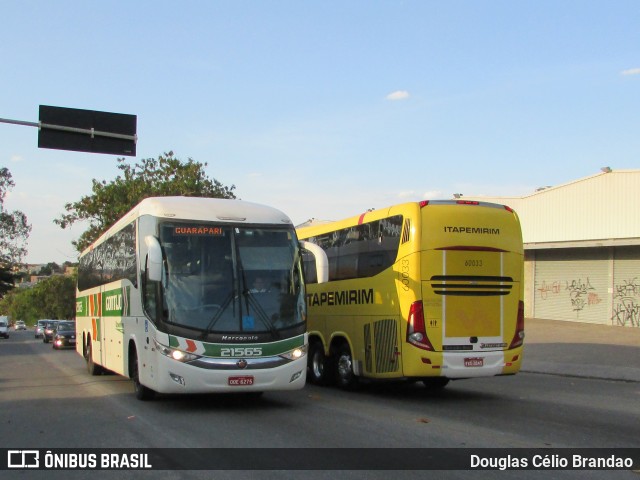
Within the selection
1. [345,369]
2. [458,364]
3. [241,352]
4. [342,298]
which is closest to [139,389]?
[241,352]

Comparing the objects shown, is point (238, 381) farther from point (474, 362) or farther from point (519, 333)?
point (519, 333)

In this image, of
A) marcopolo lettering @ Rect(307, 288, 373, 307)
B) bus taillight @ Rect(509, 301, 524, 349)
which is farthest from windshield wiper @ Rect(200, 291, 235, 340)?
bus taillight @ Rect(509, 301, 524, 349)

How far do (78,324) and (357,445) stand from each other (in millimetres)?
16527

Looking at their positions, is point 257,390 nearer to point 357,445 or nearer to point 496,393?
point 357,445

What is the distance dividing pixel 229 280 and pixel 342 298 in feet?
13.4

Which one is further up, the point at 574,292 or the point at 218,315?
the point at 218,315

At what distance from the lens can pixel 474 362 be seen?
11.9 meters

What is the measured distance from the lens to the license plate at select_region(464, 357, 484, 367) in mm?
11797

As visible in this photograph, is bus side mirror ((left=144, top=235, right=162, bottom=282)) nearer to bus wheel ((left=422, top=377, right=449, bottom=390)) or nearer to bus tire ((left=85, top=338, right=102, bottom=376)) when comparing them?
bus wheel ((left=422, top=377, right=449, bottom=390))

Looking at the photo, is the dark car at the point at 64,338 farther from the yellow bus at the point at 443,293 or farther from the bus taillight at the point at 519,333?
the bus taillight at the point at 519,333

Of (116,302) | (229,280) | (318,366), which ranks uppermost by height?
(229,280)

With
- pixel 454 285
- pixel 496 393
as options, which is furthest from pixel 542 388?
pixel 454 285

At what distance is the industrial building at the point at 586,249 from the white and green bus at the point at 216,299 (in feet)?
66.1

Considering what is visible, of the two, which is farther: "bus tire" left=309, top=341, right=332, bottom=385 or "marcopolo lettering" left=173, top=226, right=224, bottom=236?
"bus tire" left=309, top=341, right=332, bottom=385
